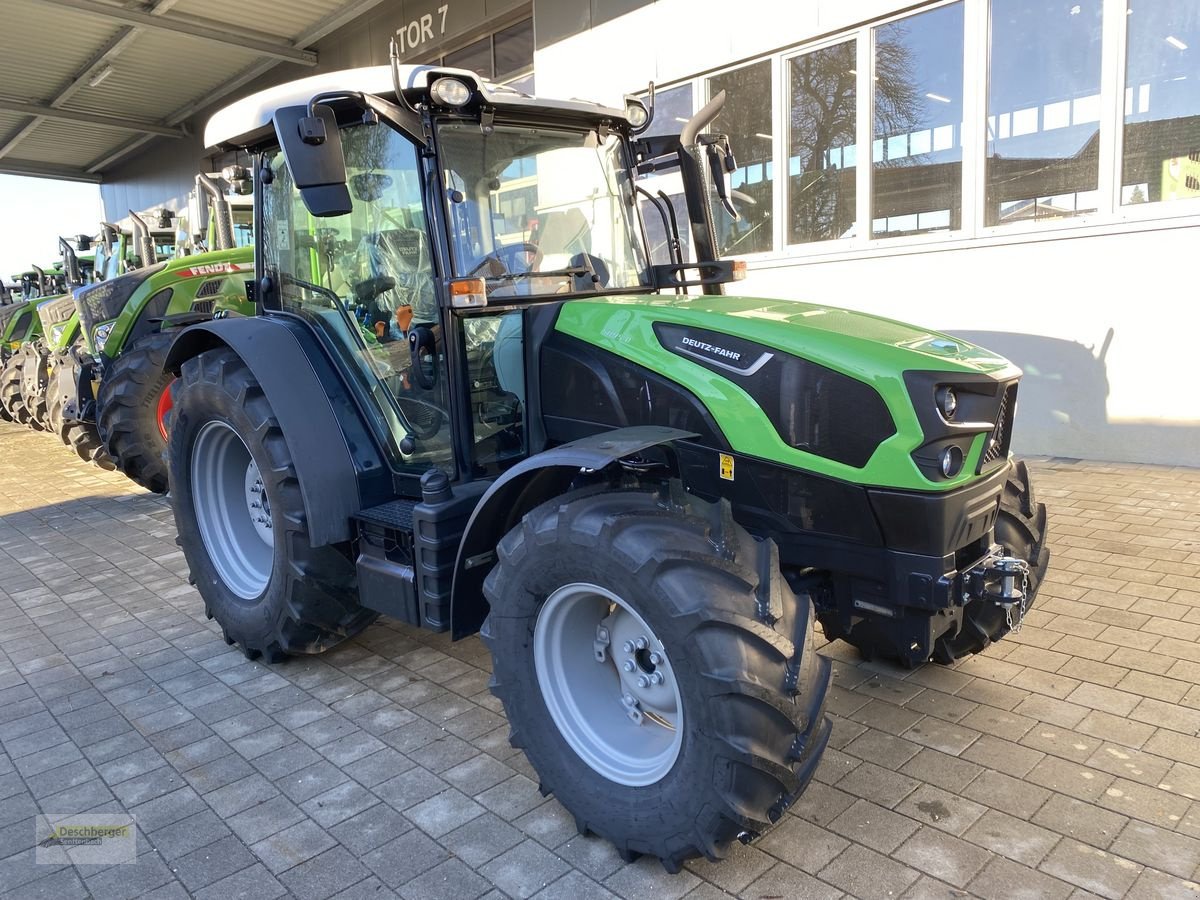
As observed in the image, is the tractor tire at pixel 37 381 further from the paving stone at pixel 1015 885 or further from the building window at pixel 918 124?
the paving stone at pixel 1015 885

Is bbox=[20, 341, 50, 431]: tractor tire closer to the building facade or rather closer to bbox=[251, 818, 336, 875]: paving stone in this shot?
the building facade

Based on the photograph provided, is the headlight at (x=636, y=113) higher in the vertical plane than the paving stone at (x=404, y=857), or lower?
higher

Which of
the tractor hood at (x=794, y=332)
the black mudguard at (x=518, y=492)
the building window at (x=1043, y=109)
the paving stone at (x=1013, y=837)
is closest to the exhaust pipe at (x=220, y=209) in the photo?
the tractor hood at (x=794, y=332)

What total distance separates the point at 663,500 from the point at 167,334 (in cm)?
654

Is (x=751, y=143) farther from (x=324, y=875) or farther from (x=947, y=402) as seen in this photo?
(x=324, y=875)

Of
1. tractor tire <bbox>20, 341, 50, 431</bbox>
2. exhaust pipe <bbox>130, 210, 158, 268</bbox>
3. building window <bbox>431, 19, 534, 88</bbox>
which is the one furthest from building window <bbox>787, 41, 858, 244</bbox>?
tractor tire <bbox>20, 341, 50, 431</bbox>

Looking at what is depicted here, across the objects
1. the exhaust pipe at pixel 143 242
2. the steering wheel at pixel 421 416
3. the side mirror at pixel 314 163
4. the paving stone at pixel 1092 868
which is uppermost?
the exhaust pipe at pixel 143 242

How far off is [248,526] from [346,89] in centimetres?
222

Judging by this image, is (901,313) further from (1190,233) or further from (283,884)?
(283,884)

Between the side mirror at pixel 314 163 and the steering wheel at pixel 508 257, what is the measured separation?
0.52 metres

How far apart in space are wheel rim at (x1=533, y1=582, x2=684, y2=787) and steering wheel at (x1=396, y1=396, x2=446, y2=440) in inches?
41.5

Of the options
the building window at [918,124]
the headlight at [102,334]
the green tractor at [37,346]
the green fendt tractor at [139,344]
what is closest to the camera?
the building window at [918,124]

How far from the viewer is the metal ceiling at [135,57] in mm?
12477

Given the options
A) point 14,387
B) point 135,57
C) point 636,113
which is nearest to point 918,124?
point 636,113
